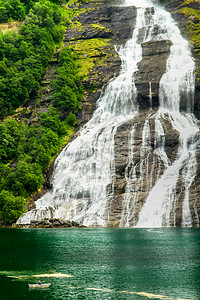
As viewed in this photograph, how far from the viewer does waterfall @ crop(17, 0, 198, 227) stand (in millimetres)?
57844

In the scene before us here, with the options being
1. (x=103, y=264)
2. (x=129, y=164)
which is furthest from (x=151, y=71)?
(x=103, y=264)

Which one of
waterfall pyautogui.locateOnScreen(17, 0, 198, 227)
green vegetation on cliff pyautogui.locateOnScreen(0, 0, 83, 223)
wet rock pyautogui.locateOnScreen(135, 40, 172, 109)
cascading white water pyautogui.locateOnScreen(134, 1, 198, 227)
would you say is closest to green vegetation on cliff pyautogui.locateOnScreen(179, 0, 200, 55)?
cascading white water pyautogui.locateOnScreen(134, 1, 198, 227)

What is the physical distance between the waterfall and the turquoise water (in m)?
8.24

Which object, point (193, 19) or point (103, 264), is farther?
point (193, 19)

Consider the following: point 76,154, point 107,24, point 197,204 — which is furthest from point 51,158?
point 107,24

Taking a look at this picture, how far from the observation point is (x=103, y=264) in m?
32.0

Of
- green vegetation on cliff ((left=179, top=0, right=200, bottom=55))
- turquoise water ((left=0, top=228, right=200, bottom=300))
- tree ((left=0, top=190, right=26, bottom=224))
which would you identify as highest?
green vegetation on cliff ((left=179, top=0, right=200, bottom=55))

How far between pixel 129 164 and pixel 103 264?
33.5 metres

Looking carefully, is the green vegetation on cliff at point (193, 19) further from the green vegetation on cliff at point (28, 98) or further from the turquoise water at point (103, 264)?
the turquoise water at point (103, 264)

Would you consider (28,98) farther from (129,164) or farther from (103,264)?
(103,264)

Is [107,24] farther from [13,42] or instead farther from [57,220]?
[57,220]

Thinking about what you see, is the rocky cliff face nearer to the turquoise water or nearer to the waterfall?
the waterfall

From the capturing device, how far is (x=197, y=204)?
55.3m

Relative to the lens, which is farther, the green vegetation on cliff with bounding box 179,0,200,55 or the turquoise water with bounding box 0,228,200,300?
the green vegetation on cliff with bounding box 179,0,200,55
